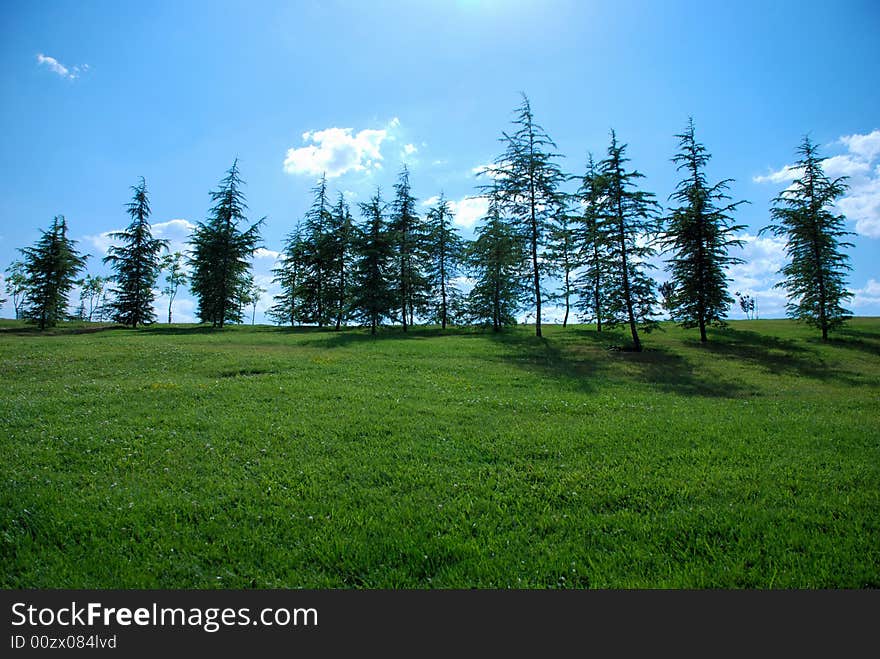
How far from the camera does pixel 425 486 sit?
616 cm

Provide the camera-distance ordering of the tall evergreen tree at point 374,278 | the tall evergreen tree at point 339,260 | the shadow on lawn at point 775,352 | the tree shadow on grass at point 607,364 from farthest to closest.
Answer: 1. the tall evergreen tree at point 339,260
2. the tall evergreen tree at point 374,278
3. the shadow on lawn at point 775,352
4. the tree shadow on grass at point 607,364

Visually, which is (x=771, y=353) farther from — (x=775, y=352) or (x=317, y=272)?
(x=317, y=272)

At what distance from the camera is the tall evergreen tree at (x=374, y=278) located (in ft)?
109

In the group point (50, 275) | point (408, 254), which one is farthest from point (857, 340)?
point (50, 275)

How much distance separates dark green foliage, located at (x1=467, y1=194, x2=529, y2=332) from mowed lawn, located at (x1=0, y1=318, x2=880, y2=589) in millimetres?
18829

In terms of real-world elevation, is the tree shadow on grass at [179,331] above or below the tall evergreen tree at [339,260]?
below

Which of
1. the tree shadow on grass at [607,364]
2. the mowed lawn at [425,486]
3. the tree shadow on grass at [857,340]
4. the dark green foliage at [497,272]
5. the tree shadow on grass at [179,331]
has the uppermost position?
the dark green foliage at [497,272]

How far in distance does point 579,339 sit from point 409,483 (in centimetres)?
2591

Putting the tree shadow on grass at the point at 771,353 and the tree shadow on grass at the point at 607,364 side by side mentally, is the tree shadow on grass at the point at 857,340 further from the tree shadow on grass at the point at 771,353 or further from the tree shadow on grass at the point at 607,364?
the tree shadow on grass at the point at 607,364

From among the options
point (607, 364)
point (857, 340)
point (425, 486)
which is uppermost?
point (857, 340)

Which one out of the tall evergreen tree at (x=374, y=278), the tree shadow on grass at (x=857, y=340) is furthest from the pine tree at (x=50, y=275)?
the tree shadow on grass at (x=857, y=340)

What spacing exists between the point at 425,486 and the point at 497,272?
27912 mm

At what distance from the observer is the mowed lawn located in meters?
4.22

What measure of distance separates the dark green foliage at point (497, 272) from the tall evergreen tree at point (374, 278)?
7026mm
